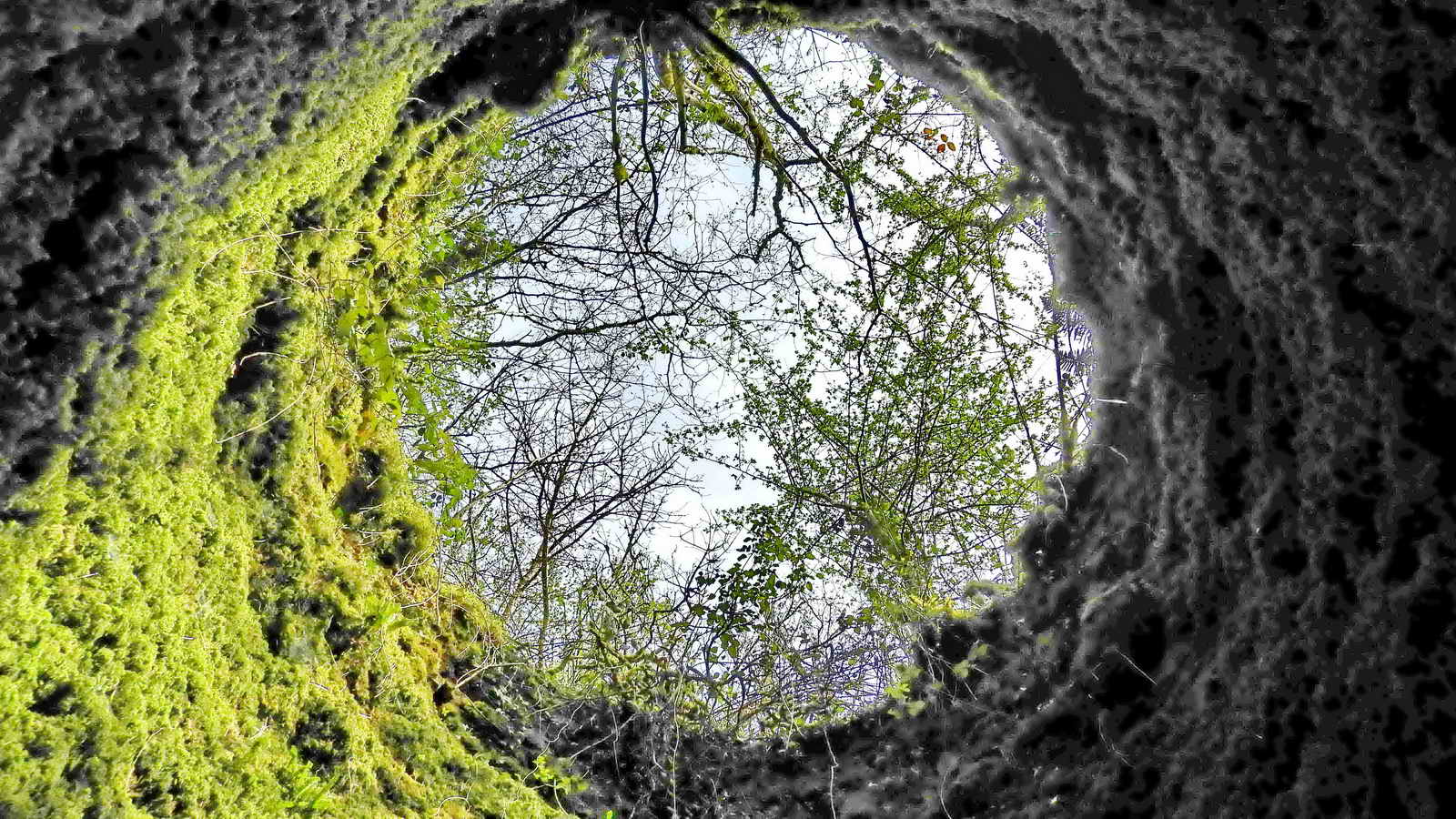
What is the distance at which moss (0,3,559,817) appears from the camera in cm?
136

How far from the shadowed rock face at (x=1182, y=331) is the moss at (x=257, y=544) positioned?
0.53 ft

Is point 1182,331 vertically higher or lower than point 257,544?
lower

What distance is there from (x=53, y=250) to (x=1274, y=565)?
2633mm

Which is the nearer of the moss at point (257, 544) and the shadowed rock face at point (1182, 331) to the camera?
the shadowed rock face at point (1182, 331)

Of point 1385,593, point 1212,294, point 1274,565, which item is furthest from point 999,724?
Answer: point 1212,294

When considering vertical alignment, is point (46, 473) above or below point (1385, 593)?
above

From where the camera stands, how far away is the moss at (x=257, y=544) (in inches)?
53.7

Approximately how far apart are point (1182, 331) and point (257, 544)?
2.64m

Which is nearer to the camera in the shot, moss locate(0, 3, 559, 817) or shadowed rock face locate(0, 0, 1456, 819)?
shadowed rock face locate(0, 0, 1456, 819)

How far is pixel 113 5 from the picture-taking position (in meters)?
1.07

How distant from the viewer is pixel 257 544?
6.38ft

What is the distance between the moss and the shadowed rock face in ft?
0.53

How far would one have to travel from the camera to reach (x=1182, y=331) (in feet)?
6.67

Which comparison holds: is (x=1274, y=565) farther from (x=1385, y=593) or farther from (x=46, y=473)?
(x=46, y=473)
